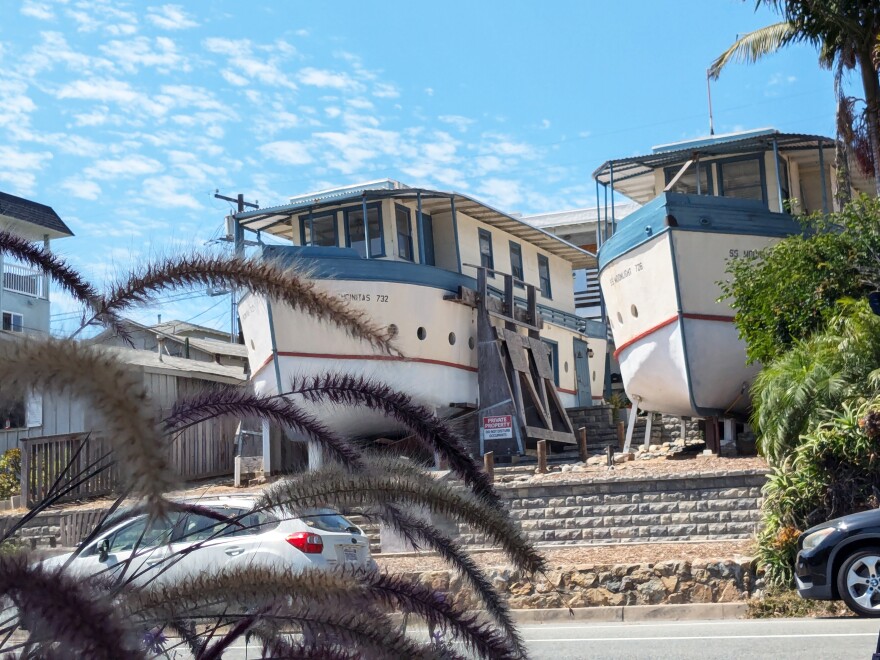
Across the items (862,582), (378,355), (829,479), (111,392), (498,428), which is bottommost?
(862,582)

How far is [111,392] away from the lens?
2289 millimetres

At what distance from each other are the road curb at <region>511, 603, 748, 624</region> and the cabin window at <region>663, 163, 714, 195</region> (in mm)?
13750

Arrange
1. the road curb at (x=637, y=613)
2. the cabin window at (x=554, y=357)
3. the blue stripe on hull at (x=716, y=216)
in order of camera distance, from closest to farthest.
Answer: the road curb at (x=637, y=613) < the blue stripe on hull at (x=716, y=216) < the cabin window at (x=554, y=357)

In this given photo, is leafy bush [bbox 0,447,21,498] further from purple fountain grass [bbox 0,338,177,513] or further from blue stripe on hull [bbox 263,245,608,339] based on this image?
purple fountain grass [bbox 0,338,177,513]

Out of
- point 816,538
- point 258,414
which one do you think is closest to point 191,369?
point 816,538

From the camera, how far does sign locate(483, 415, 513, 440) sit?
24875 mm

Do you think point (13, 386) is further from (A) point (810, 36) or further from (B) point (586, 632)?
(A) point (810, 36)

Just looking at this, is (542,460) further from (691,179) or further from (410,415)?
(410,415)

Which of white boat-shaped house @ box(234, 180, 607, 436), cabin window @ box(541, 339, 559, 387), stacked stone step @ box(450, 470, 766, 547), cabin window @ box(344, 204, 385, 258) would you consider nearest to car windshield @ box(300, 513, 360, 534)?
stacked stone step @ box(450, 470, 766, 547)

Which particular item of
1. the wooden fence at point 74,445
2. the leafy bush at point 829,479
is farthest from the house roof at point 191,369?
the leafy bush at point 829,479

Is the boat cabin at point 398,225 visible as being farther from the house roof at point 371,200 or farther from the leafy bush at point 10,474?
the leafy bush at point 10,474

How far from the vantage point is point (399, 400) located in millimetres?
4434

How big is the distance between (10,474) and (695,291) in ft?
55.7

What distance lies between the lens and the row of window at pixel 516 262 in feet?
103
